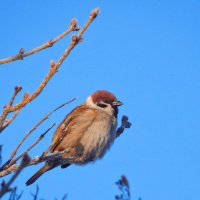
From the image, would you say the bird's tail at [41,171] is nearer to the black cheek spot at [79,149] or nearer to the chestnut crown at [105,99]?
the black cheek spot at [79,149]

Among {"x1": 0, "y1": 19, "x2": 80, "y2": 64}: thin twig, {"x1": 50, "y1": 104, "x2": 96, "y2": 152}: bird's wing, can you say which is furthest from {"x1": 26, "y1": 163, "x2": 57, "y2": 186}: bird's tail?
{"x1": 0, "y1": 19, "x2": 80, "y2": 64}: thin twig

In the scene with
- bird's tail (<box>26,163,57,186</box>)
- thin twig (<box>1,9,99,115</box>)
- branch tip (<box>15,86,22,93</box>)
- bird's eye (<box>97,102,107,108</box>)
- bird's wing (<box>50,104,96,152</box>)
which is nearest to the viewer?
thin twig (<box>1,9,99,115</box>)

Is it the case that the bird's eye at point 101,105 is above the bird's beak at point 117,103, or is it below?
below

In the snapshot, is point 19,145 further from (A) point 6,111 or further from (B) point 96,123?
(B) point 96,123

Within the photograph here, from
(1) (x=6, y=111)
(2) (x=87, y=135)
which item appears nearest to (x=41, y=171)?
(2) (x=87, y=135)

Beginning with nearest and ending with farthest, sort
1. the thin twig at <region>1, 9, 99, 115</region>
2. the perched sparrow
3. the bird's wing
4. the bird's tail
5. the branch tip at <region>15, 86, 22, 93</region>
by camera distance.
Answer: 1. the thin twig at <region>1, 9, 99, 115</region>
2. the branch tip at <region>15, 86, 22, 93</region>
3. the bird's tail
4. the perched sparrow
5. the bird's wing

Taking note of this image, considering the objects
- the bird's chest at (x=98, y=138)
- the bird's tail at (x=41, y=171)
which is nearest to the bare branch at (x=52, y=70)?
the bird's tail at (x=41, y=171)

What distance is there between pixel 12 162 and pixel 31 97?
14.4 inches

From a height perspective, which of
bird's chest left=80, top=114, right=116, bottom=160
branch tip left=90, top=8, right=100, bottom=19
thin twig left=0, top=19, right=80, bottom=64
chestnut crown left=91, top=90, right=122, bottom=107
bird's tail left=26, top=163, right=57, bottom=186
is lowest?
thin twig left=0, top=19, right=80, bottom=64

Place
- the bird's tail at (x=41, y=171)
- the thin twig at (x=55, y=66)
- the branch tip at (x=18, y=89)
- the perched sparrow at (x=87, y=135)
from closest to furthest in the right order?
the thin twig at (x=55, y=66), the branch tip at (x=18, y=89), the bird's tail at (x=41, y=171), the perched sparrow at (x=87, y=135)

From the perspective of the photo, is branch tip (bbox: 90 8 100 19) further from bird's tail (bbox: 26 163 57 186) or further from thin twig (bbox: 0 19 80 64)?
bird's tail (bbox: 26 163 57 186)

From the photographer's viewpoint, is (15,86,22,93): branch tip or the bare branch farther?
(15,86,22,93): branch tip

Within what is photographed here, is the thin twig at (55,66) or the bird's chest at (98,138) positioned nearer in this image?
the thin twig at (55,66)

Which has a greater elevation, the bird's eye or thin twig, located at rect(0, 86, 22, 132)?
the bird's eye
